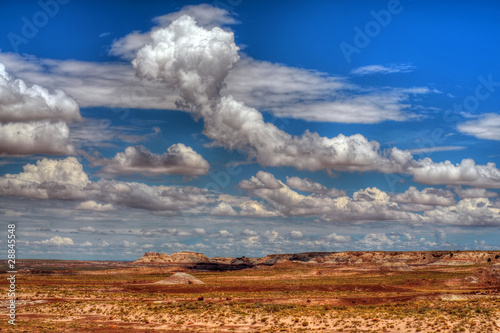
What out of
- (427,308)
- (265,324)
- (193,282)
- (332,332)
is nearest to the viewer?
(332,332)

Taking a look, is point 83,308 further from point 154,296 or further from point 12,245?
point 12,245

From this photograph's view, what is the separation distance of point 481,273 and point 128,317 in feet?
286

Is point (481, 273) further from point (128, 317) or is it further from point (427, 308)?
point (128, 317)

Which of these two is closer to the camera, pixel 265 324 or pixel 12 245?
pixel 12 245

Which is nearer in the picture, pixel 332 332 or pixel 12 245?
pixel 12 245

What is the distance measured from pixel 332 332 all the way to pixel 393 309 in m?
13.3

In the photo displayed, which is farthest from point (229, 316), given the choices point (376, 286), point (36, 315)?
point (376, 286)

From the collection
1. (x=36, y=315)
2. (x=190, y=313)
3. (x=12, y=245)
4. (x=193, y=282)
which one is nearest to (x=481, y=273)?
(x=193, y=282)

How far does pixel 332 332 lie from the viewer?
44.1 metres

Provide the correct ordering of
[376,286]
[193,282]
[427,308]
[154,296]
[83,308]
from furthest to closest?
[193,282] < [376,286] < [154,296] < [83,308] < [427,308]

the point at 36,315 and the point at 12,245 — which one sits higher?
the point at 12,245

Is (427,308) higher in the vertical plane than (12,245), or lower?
lower

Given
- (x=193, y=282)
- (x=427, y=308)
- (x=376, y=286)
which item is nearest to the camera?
(x=427, y=308)

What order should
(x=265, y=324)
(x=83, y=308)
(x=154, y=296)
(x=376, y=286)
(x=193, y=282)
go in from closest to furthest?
(x=265, y=324) → (x=83, y=308) → (x=154, y=296) → (x=376, y=286) → (x=193, y=282)
